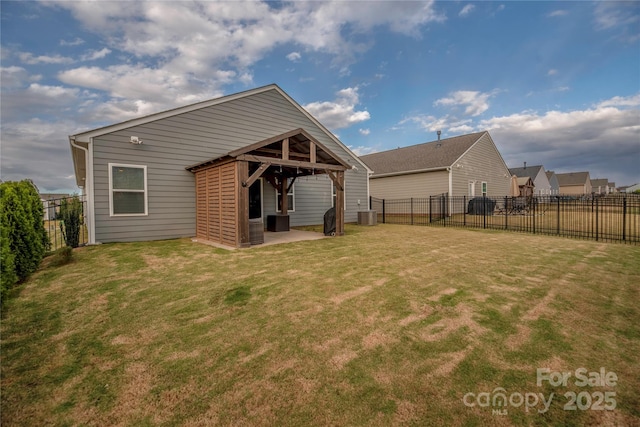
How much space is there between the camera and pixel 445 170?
18.6 m

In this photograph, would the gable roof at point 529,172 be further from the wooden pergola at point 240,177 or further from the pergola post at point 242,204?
the pergola post at point 242,204

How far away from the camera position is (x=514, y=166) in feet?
148

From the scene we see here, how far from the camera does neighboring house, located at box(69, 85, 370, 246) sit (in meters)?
7.98

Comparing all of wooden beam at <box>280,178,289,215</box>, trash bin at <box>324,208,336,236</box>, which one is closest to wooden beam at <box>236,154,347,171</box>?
trash bin at <box>324,208,336,236</box>

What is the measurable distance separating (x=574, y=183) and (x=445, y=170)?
5867cm

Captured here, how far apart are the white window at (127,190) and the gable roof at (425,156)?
57.3 ft

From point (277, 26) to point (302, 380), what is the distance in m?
13.0

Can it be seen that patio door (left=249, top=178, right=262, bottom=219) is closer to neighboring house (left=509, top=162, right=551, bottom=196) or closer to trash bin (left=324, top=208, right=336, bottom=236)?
trash bin (left=324, top=208, right=336, bottom=236)

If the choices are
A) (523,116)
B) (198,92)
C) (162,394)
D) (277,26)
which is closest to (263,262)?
(162,394)

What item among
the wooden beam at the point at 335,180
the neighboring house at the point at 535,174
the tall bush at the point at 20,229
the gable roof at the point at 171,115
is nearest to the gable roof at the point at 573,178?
the neighboring house at the point at 535,174

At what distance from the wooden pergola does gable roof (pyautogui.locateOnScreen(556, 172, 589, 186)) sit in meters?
70.5

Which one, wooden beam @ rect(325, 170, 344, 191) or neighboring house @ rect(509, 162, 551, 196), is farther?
neighboring house @ rect(509, 162, 551, 196)

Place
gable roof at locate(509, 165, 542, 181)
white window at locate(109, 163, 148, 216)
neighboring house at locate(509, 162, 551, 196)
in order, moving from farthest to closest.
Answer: gable roof at locate(509, 165, 542, 181) < neighboring house at locate(509, 162, 551, 196) < white window at locate(109, 163, 148, 216)

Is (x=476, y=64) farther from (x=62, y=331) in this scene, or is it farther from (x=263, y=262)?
(x=62, y=331)
